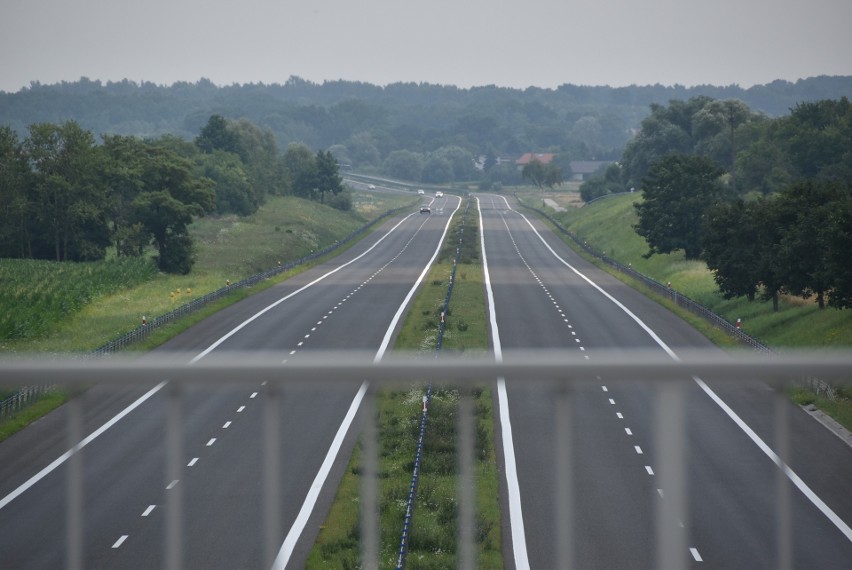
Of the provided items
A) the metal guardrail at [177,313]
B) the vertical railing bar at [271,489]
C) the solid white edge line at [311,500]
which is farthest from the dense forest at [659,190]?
the vertical railing bar at [271,489]

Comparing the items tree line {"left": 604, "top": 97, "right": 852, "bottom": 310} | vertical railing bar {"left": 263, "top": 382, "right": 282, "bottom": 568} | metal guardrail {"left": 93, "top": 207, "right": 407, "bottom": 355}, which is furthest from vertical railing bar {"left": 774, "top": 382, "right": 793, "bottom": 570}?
tree line {"left": 604, "top": 97, "right": 852, "bottom": 310}

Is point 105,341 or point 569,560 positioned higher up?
point 569,560

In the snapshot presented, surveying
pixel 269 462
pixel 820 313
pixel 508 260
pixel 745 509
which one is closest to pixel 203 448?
pixel 269 462

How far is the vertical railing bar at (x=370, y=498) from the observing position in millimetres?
4441

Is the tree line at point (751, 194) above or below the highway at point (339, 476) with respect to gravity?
below

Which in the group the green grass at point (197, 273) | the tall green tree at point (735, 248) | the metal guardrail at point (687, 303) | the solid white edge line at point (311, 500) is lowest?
the green grass at point (197, 273)

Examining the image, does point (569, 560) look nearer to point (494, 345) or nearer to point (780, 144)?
point (494, 345)

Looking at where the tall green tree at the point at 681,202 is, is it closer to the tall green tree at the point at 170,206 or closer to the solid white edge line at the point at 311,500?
the tall green tree at the point at 170,206

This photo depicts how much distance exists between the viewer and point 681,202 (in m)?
72.1

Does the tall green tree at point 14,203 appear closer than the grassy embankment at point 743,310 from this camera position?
No

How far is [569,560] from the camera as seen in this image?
4.39 m

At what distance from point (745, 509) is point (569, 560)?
0.83 meters

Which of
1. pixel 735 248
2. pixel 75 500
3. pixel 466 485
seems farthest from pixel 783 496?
pixel 735 248

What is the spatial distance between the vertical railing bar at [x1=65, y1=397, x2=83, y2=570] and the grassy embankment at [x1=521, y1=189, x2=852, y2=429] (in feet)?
9.40
